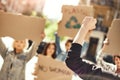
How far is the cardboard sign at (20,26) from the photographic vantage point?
2.37m

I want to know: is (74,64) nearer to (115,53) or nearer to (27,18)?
(115,53)

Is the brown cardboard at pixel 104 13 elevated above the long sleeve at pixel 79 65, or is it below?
below

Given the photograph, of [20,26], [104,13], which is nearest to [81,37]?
[20,26]

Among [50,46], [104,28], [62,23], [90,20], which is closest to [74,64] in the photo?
[90,20]

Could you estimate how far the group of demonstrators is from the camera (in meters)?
1.70

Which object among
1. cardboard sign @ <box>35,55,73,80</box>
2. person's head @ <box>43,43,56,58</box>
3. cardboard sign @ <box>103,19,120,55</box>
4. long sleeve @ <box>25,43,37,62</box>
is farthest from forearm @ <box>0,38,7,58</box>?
cardboard sign @ <box>103,19,120,55</box>

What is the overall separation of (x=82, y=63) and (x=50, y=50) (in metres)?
1.23

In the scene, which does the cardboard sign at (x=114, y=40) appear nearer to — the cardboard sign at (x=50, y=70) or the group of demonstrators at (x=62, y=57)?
the group of demonstrators at (x=62, y=57)

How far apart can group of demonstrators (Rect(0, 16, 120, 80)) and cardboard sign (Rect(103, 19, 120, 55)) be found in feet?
0.17

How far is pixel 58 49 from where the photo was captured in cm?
300

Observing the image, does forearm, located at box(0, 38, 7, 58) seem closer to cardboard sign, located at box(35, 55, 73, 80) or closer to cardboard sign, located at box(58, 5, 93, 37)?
cardboard sign, located at box(35, 55, 73, 80)

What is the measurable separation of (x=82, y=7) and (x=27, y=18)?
50 centimetres

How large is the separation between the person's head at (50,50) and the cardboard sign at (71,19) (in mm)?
317

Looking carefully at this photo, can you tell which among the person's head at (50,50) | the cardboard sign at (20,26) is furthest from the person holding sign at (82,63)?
the person's head at (50,50)
